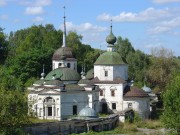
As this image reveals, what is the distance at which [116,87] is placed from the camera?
5912 cm

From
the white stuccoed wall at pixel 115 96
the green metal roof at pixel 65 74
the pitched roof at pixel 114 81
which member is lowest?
the white stuccoed wall at pixel 115 96

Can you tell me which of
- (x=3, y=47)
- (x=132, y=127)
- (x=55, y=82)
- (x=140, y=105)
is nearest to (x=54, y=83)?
(x=55, y=82)

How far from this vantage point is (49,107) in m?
53.6

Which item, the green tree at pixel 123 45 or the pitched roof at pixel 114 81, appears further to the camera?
the green tree at pixel 123 45

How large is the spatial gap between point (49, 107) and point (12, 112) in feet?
57.5

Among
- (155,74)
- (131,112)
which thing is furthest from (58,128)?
(155,74)

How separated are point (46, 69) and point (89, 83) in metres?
21.2

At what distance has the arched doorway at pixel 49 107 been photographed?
53438mm

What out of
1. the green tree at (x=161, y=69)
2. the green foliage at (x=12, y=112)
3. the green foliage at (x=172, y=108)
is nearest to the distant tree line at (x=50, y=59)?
the green tree at (x=161, y=69)

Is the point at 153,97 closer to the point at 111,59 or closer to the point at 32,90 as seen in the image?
the point at 111,59

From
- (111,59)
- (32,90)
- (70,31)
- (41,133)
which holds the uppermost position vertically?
(70,31)

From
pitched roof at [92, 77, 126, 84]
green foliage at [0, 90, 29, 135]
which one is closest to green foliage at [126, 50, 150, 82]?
pitched roof at [92, 77, 126, 84]

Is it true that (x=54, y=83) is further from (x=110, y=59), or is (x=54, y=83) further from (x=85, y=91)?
(x=110, y=59)

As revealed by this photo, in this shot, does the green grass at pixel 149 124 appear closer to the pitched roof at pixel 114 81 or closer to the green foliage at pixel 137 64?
the pitched roof at pixel 114 81
